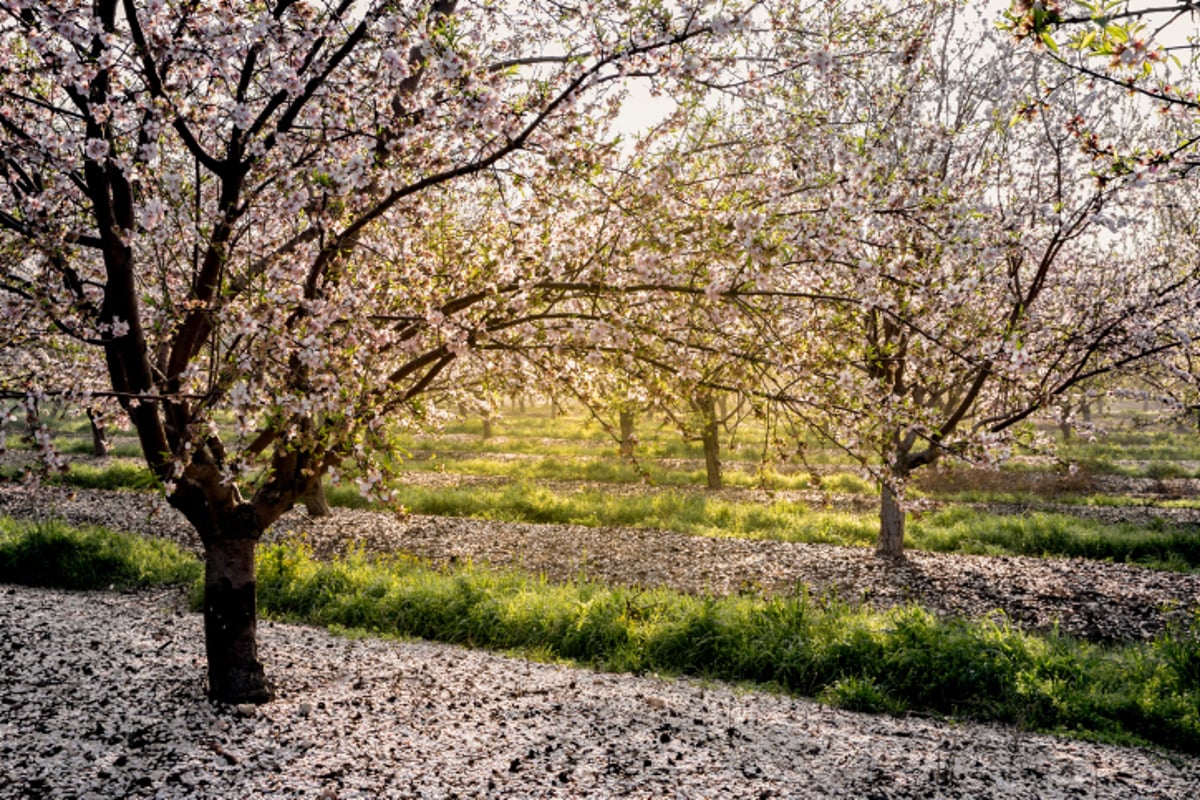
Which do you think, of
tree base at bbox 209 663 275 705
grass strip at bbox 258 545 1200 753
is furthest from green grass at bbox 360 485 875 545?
tree base at bbox 209 663 275 705

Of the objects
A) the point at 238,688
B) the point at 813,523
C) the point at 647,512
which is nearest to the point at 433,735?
the point at 238,688

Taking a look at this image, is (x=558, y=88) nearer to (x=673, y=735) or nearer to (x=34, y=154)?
(x=34, y=154)

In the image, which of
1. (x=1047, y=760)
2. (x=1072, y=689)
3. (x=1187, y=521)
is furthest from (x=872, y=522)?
(x=1047, y=760)

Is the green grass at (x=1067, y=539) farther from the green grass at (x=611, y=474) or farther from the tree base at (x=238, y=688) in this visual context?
the tree base at (x=238, y=688)

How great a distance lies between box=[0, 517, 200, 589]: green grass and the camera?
40.8 feet

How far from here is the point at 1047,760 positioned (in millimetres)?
6855

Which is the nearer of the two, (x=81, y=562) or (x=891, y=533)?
(x=81, y=562)

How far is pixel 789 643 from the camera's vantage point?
9305 mm

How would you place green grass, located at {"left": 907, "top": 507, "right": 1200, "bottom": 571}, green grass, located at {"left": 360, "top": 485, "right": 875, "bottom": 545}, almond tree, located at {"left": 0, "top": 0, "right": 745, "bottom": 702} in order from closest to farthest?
almond tree, located at {"left": 0, "top": 0, "right": 745, "bottom": 702} < green grass, located at {"left": 907, "top": 507, "right": 1200, "bottom": 571} < green grass, located at {"left": 360, "top": 485, "right": 875, "bottom": 545}

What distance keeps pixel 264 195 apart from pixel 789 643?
25.2ft

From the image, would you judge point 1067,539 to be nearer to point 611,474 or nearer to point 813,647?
point 813,647

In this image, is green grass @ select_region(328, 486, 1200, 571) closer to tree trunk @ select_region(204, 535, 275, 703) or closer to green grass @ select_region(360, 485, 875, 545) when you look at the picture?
green grass @ select_region(360, 485, 875, 545)

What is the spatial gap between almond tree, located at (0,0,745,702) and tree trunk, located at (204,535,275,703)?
0.06 ft

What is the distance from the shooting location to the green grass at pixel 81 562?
12445mm
